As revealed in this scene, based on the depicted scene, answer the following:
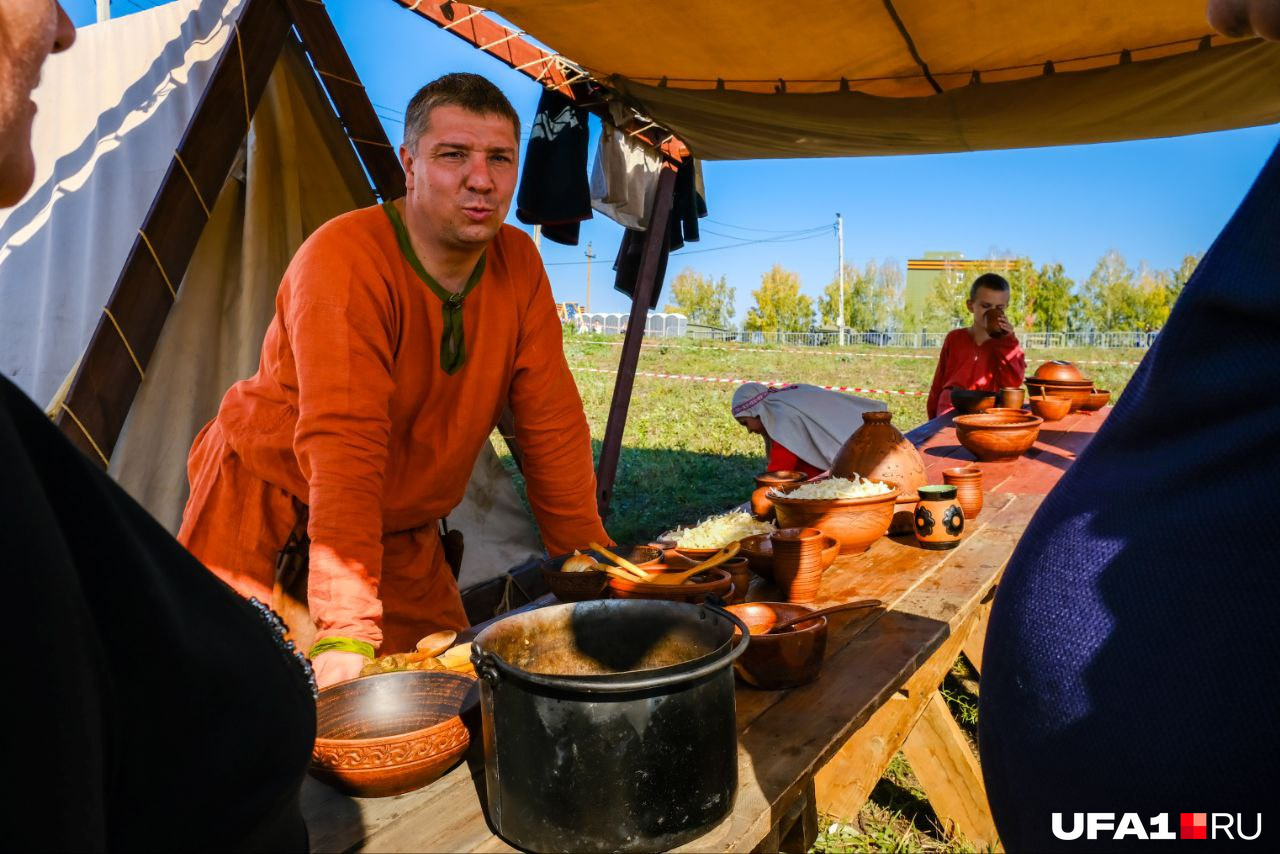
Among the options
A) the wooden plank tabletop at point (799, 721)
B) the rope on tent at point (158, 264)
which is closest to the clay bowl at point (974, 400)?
the wooden plank tabletop at point (799, 721)

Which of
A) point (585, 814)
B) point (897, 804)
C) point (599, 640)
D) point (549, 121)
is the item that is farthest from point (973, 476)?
point (549, 121)

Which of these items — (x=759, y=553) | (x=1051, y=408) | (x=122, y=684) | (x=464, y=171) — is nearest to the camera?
(x=122, y=684)

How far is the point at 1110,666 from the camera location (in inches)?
35.3

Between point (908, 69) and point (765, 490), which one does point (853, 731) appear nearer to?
point (765, 490)

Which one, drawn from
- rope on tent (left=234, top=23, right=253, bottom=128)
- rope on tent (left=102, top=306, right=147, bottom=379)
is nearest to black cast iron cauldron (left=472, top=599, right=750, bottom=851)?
rope on tent (left=102, top=306, right=147, bottom=379)

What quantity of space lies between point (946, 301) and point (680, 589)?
61.0 m

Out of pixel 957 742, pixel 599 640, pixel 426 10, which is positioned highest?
pixel 426 10

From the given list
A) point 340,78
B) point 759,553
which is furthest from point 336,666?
point 340,78

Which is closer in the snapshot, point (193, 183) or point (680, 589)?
point (680, 589)

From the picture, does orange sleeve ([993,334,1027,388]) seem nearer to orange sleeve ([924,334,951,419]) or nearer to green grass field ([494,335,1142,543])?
orange sleeve ([924,334,951,419])

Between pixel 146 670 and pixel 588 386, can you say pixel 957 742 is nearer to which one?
pixel 146 670

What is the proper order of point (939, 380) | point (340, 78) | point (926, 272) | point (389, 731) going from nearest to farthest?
point (389, 731), point (340, 78), point (939, 380), point (926, 272)

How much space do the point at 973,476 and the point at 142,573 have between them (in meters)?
2.68

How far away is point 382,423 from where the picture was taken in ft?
6.34
